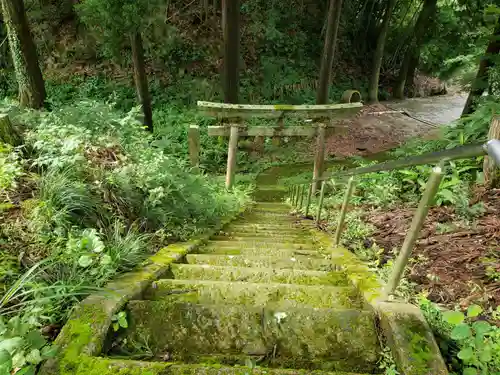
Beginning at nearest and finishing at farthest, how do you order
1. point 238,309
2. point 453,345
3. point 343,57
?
point 453,345
point 238,309
point 343,57

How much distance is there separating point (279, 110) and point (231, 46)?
14.5 feet

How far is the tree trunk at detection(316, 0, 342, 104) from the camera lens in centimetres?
1255

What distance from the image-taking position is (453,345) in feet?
5.54

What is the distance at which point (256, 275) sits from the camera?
260 centimetres

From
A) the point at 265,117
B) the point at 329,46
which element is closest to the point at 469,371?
the point at 265,117

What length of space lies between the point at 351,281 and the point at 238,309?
1003 mm

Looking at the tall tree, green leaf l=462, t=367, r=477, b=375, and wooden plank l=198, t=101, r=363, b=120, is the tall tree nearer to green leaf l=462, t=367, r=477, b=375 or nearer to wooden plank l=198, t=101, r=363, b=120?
wooden plank l=198, t=101, r=363, b=120

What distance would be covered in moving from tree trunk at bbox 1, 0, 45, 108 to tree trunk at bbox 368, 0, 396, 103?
1492cm

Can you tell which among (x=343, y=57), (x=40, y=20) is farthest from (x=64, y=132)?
(x=343, y=57)

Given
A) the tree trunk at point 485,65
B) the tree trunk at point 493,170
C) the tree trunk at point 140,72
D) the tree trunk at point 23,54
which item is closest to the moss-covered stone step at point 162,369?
the tree trunk at point 493,170

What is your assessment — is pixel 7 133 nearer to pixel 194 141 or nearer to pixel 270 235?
pixel 270 235

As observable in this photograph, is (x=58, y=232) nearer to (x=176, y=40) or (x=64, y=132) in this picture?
(x=64, y=132)

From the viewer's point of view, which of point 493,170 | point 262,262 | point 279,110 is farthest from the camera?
point 279,110

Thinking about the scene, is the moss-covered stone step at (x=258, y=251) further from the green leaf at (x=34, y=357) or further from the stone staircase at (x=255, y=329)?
the green leaf at (x=34, y=357)
